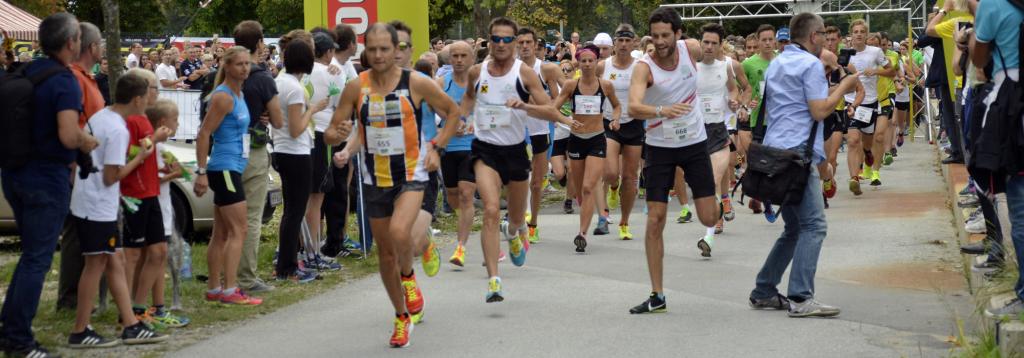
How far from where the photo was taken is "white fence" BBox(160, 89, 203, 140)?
52.1 ft

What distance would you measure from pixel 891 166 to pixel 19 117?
54.5 feet

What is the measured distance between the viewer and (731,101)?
13.8 metres

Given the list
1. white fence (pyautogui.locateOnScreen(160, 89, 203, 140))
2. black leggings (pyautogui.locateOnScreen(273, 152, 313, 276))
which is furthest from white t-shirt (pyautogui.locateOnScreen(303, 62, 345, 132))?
white fence (pyautogui.locateOnScreen(160, 89, 203, 140))

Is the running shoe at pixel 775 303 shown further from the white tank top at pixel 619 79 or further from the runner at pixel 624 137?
the white tank top at pixel 619 79

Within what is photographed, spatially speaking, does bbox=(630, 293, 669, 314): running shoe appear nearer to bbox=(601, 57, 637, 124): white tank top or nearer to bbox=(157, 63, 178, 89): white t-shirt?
bbox=(601, 57, 637, 124): white tank top

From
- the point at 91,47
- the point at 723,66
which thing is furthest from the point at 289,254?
the point at 723,66

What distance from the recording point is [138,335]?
7852mm

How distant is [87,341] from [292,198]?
2813 mm

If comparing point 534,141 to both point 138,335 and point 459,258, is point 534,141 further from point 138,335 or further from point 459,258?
point 138,335

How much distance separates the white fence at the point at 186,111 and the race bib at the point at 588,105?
195 inches

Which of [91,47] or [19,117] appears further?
[91,47]

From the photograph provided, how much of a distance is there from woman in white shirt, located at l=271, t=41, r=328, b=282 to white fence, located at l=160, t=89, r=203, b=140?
5667 millimetres

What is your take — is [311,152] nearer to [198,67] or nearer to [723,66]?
[723,66]

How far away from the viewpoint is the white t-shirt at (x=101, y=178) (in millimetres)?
7617
